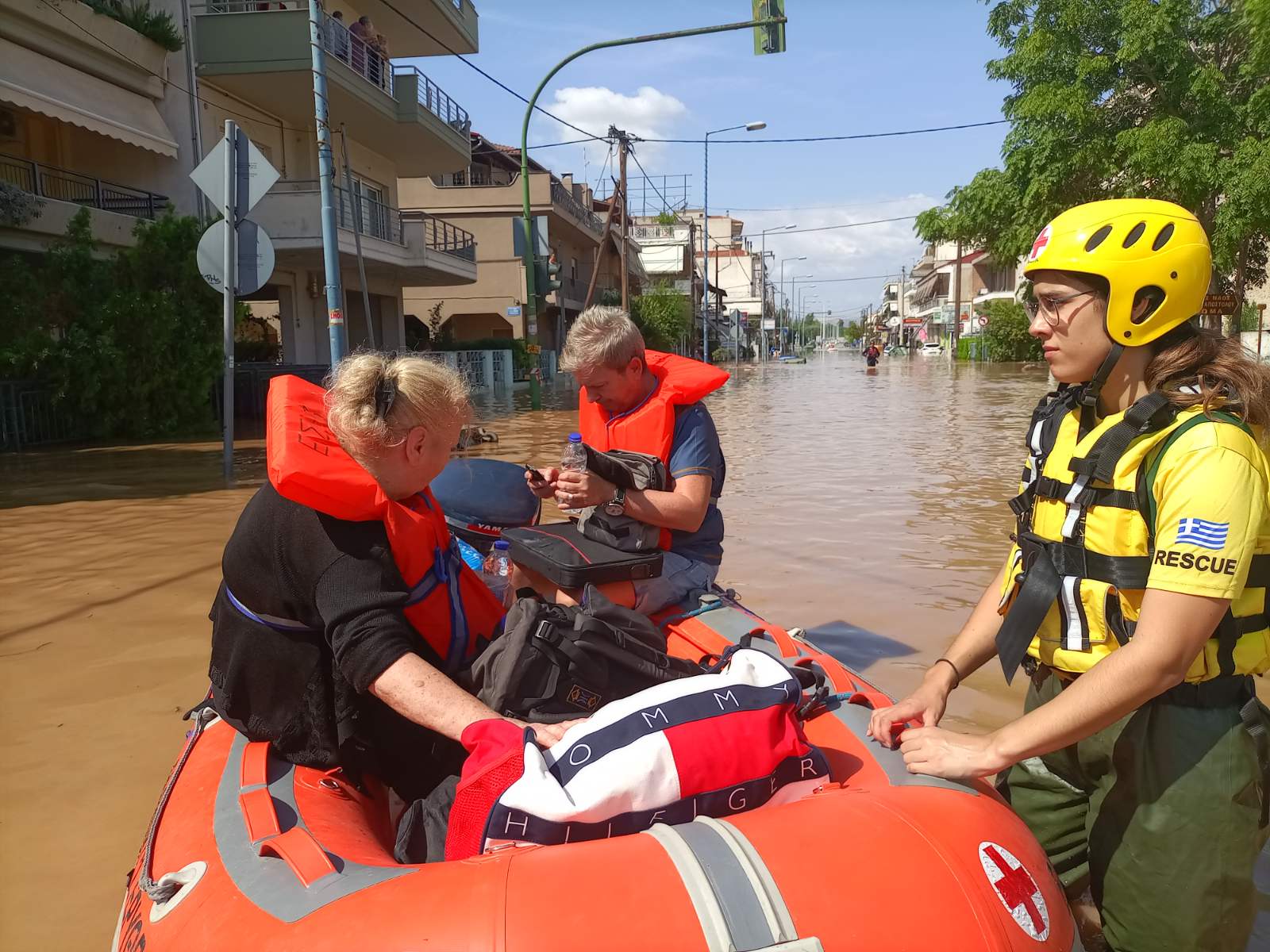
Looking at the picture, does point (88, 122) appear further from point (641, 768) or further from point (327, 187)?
point (641, 768)

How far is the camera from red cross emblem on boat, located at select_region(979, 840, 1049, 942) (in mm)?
1679

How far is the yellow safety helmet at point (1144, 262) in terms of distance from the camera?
1843 mm

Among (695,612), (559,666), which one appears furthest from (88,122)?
(559,666)

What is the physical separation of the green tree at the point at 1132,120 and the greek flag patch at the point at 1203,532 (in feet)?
66.0

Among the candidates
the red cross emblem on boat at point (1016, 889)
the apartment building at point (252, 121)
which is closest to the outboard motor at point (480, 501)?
the red cross emblem on boat at point (1016, 889)

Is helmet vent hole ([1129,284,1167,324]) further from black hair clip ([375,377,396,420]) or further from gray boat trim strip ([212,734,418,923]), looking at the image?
gray boat trim strip ([212,734,418,923])

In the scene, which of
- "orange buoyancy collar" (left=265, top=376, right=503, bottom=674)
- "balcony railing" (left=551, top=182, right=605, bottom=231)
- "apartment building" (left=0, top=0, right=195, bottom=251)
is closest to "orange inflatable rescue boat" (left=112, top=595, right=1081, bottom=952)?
"orange buoyancy collar" (left=265, top=376, right=503, bottom=674)

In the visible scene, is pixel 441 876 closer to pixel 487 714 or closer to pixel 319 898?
pixel 319 898

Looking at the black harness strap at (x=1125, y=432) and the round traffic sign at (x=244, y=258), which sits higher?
the round traffic sign at (x=244, y=258)

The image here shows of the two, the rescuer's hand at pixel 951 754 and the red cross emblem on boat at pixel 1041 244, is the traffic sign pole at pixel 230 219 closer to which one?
the red cross emblem on boat at pixel 1041 244

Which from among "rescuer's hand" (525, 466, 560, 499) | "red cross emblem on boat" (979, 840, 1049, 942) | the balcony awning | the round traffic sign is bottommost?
"red cross emblem on boat" (979, 840, 1049, 942)

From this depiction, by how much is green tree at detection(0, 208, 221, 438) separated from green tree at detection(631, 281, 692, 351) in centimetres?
3269

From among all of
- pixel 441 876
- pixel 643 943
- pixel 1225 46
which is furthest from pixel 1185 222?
pixel 1225 46

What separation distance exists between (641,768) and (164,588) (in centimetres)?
514
